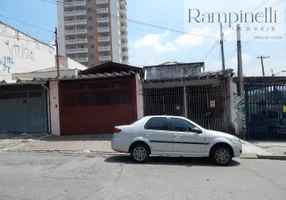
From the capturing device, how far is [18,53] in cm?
2048

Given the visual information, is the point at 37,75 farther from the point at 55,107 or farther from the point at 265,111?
the point at 265,111

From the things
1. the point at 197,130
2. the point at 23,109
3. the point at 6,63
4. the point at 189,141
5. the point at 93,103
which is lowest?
the point at 189,141

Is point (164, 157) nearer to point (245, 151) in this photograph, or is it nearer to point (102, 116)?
point (245, 151)

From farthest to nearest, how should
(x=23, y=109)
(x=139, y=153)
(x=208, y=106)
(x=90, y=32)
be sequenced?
(x=90, y=32)
(x=23, y=109)
(x=208, y=106)
(x=139, y=153)

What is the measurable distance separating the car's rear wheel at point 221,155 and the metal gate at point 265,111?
5.74 meters

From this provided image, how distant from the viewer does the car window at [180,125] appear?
28.6 feet

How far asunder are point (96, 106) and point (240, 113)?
24.5 ft

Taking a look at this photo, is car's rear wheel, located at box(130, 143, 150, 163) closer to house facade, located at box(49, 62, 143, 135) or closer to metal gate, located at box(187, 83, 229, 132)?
house facade, located at box(49, 62, 143, 135)

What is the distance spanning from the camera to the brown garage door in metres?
14.9

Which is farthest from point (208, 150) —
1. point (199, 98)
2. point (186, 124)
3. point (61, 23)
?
point (61, 23)

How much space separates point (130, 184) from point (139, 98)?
912 centimetres

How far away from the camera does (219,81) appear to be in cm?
1494

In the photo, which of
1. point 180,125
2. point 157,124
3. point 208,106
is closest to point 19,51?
point 208,106

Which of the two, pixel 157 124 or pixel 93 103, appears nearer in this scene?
pixel 157 124
